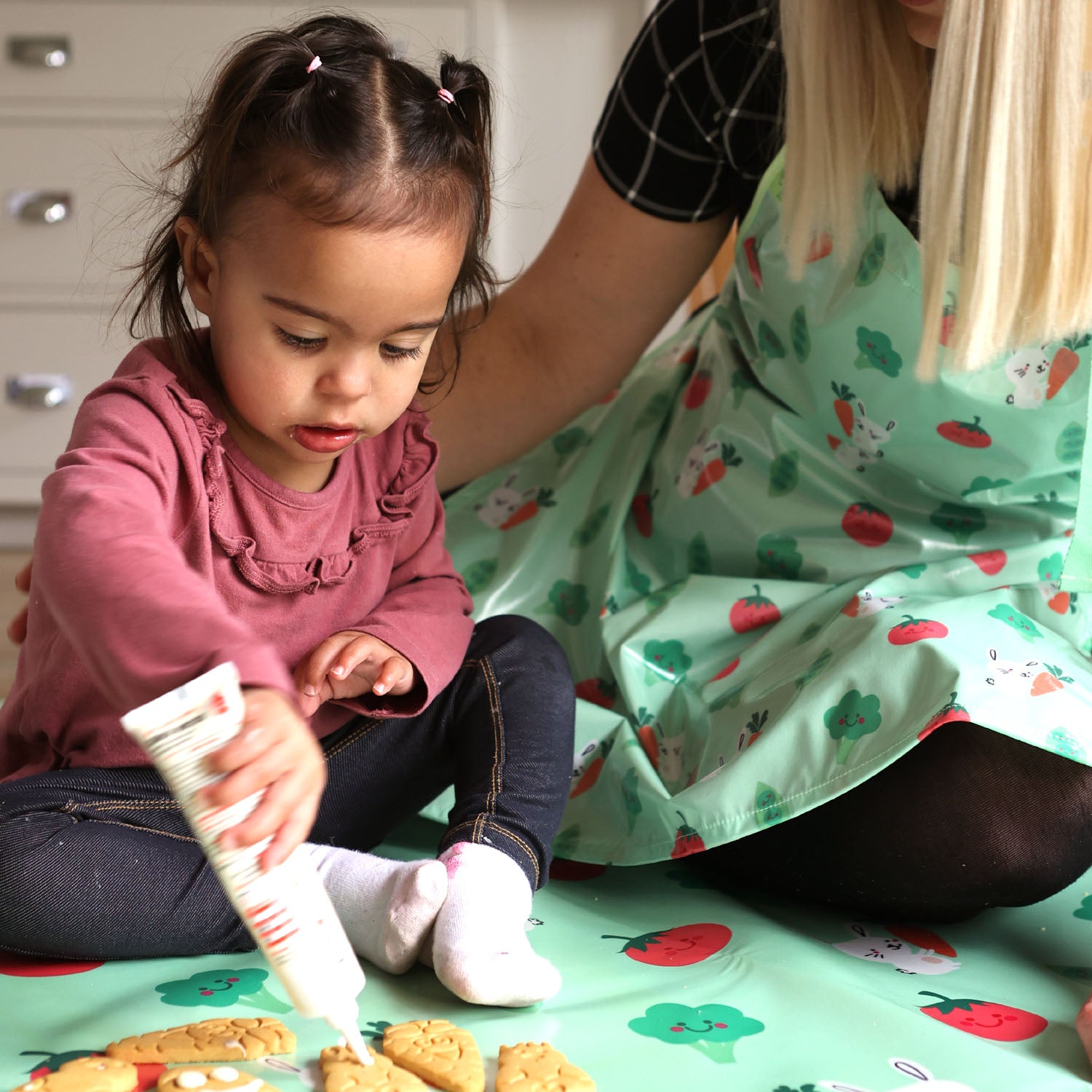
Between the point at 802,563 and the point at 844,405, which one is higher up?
the point at 844,405

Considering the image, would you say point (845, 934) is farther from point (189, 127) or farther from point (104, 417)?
point (189, 127)

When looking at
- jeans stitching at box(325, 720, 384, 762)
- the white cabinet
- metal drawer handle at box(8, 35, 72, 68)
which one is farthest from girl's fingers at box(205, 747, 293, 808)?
metal drawer handle at box(8, 35, 72, 68)

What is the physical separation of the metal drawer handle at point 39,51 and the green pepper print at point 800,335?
1.57 meters

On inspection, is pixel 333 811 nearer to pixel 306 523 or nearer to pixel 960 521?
pixel 306 523

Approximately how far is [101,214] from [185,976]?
1.65 meters

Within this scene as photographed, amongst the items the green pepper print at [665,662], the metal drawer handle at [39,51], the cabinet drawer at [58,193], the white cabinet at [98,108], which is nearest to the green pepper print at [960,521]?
the green pepper print at [665,662]

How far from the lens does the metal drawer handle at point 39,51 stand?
2.05 m

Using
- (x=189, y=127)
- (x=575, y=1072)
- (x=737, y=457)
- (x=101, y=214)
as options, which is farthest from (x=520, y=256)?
(x=575, y=1072)

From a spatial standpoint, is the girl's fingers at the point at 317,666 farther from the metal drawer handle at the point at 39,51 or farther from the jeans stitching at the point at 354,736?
the metal drawer handle at the point at 39,51

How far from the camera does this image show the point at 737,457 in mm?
1018

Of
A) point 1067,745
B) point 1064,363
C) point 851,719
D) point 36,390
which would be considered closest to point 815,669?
point 851,719

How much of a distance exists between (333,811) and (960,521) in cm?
49

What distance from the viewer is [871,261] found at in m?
0.91

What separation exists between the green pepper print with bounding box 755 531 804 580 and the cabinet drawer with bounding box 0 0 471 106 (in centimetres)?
136
